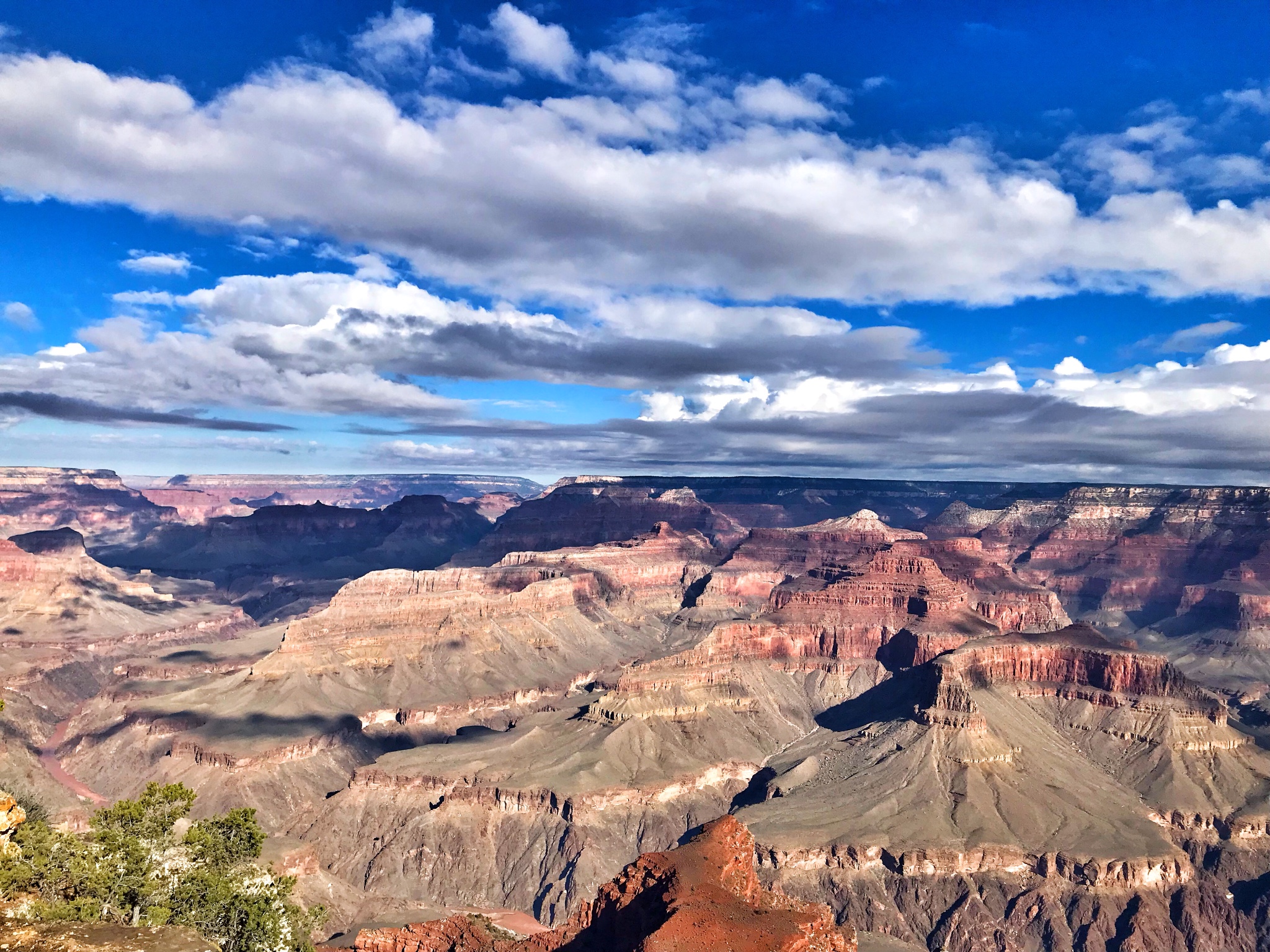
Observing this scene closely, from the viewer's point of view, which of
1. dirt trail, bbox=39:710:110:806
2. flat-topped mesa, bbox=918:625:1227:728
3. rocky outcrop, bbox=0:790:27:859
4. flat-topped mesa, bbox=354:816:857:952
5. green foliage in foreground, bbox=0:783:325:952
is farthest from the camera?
dirt trail, bbox=39:710:110:806

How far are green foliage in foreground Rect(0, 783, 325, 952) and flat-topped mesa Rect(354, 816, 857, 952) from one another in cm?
1746

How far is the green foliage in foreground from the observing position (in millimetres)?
47594

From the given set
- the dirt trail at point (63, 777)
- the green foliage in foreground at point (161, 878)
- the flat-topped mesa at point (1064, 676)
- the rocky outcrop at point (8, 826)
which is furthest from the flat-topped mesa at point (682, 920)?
the dirt trail at point (63, 777)

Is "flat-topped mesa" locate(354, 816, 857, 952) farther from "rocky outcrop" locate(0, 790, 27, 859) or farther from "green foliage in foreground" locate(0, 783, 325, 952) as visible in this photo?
"rocky outcrop" locate(0, 790, 27, 859)

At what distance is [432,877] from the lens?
5310 inches

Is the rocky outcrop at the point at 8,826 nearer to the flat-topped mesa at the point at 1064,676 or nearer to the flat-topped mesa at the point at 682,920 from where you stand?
the flat-topped mesa at the point at 682,920

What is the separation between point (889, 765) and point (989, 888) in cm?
3130

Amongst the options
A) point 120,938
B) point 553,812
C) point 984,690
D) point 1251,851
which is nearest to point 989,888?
point 1251,851

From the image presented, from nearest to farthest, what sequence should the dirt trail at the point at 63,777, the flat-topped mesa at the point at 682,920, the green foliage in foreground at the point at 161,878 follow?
the green foliage in foreground at the point at 161,878 < the flat-topped mesa at the point at 682,920 < the dirt trail at the point at 63,777

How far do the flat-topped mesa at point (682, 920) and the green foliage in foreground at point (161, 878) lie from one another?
17459mm

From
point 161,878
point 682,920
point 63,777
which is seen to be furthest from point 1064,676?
point 63,777

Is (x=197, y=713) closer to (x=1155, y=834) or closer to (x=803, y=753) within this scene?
(x=803, y=753)

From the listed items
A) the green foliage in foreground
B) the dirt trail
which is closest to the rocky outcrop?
the green foliage in foreground

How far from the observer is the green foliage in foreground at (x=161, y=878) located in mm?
47594
